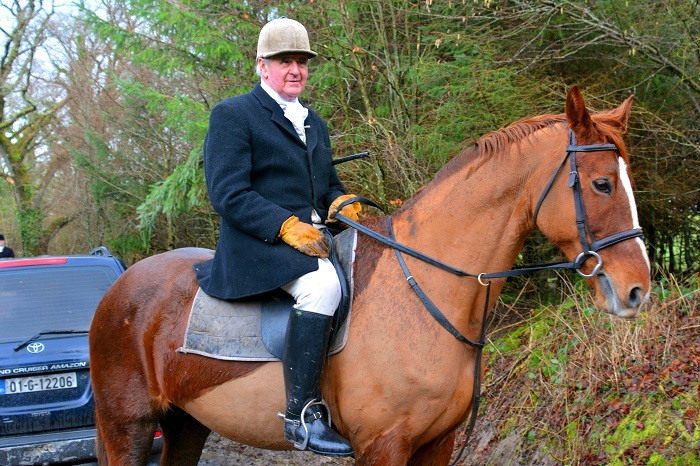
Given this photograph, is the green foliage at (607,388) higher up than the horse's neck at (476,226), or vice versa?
the horse's neck at (476,226)

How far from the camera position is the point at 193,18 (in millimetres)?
9539

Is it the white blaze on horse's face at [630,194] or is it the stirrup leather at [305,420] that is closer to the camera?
the white blaze on horse's face at [630,194]

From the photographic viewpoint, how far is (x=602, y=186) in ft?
10.6

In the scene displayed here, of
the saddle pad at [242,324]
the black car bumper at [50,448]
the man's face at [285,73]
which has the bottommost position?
the black car bumper at [50,448]

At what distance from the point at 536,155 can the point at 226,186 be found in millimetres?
1547

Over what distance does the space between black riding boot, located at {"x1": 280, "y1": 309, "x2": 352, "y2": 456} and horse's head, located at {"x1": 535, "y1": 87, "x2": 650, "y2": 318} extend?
3.98ft

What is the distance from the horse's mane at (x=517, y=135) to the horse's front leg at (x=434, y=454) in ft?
4.40

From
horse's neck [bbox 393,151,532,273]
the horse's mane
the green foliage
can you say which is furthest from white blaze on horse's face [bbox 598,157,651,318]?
the green foliage

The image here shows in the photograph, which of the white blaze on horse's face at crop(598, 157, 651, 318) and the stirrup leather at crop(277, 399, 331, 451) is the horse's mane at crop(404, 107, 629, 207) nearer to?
the white blaze on horse's face at crop(598, 157, 651, 318)

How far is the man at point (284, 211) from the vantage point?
359cm

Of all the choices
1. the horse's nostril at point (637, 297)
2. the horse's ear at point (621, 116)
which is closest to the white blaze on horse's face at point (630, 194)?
the horse's nostril at point (637, 297)

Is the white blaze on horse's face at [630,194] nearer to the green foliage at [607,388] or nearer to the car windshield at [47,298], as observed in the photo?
the green foliage at [607,388]

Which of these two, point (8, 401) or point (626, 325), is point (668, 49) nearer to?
point (626, 325)

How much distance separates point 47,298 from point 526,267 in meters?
4.16
